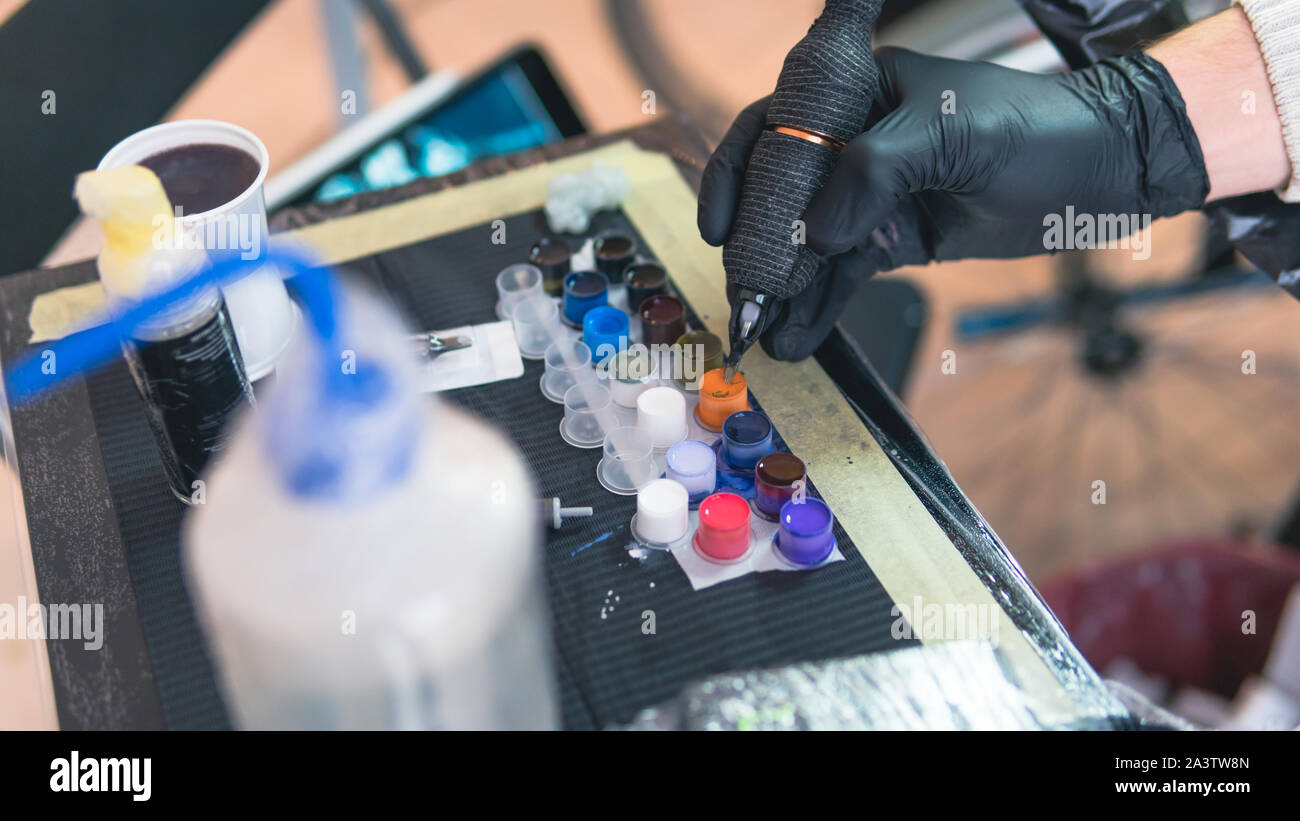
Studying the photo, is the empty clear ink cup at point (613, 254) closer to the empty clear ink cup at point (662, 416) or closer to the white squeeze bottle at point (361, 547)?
the empty clear ink cup at point (662, 416)

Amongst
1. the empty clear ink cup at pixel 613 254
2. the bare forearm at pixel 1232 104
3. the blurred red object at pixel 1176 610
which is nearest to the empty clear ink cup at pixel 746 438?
the empty clear ink cup at pixel 613 254

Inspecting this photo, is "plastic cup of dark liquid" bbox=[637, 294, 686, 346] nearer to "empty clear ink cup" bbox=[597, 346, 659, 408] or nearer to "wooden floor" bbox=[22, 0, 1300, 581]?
"empty clear ink cup" bbox=[597, 346, 659, 408]

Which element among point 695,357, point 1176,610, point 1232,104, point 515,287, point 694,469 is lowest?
point 1176,610

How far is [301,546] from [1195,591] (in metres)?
1.42

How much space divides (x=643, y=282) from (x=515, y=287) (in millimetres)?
136

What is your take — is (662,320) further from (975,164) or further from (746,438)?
(975,164)

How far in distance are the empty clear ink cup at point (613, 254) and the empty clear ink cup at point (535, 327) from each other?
0.08 metres

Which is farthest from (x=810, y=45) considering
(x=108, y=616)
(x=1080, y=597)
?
(x=1080, y=597)

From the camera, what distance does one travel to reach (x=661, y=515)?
839mm

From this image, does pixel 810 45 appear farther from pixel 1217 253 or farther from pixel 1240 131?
pixel 1217 253

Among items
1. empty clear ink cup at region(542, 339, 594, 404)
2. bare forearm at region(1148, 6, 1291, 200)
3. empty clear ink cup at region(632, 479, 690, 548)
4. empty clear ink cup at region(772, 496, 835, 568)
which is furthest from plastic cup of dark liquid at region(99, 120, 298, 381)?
bare forearm at region(1148, 6, 1291, 200)

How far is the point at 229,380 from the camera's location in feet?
2.68

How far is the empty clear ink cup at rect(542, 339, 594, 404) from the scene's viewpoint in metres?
0.98

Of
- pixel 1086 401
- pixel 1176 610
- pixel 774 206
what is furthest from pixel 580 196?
pixel 1086 401
